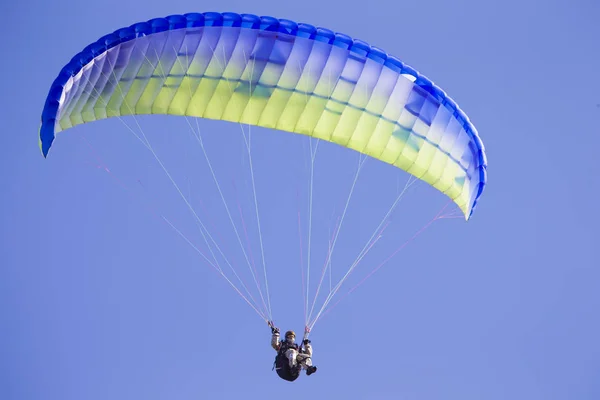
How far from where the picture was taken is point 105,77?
63.8 feet

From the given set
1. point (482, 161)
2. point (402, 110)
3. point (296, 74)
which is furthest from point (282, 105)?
point (482, 161)

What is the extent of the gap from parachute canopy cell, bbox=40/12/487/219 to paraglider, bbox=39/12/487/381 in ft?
0.05

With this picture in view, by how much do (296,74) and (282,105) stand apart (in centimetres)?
48

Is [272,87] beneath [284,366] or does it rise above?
above

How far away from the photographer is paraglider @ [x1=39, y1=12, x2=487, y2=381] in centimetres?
1934

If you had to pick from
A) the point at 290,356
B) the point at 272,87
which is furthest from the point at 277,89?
the point at 290,356

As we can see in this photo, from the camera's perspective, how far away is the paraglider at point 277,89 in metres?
19.3

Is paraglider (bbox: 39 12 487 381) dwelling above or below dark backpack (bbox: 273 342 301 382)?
above

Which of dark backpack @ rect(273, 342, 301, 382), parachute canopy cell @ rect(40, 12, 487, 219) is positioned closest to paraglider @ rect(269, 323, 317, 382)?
dark backpack @ rect(273, 342, 301, 382)

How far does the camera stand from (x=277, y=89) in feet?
65.0

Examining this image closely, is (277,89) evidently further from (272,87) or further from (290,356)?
(290,356)

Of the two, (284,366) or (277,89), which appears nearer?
(284,366)

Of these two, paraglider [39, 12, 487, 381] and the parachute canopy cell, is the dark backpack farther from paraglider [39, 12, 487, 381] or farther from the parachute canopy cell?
the parachute canopy cell

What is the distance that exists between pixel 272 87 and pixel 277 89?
8 centimetres
